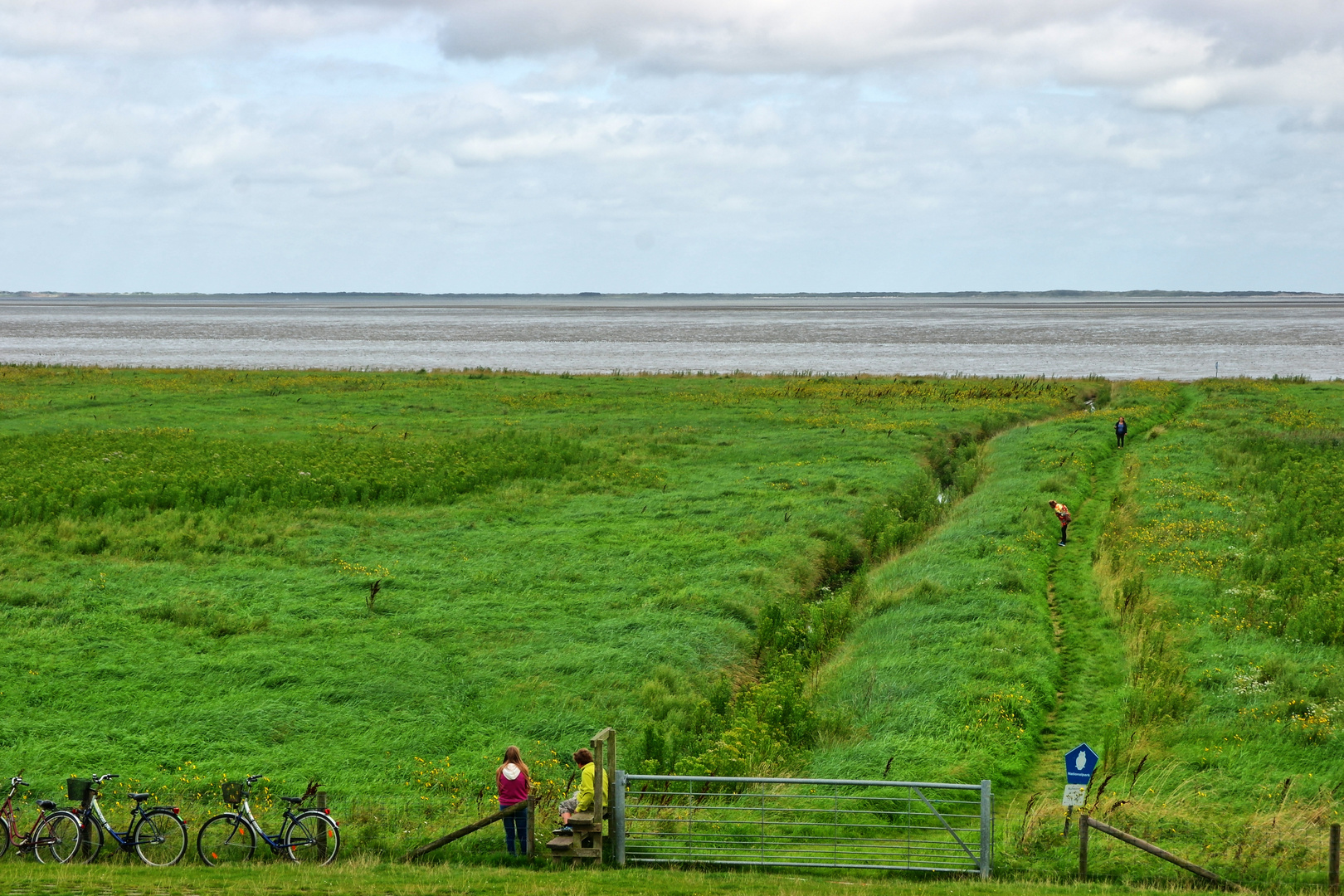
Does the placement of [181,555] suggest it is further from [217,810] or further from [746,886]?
[746,886]

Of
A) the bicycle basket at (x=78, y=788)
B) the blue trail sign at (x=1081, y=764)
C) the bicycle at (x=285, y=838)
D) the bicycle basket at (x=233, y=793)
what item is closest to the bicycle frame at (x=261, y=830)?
the bicycle at (x=285, y=838)

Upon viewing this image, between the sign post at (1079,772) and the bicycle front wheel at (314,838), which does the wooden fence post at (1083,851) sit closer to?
the sign post at (1079,772)

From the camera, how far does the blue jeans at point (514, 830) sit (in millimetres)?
16359

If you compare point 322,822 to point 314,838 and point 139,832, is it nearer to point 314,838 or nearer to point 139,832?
point 314,838

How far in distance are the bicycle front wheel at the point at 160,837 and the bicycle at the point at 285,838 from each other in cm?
28

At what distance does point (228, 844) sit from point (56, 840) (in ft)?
8.18

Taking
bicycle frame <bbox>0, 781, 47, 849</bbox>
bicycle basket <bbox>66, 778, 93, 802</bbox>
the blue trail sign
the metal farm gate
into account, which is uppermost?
the blue trail sign

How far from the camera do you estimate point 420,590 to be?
29422 mm

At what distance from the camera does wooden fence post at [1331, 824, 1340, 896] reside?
46.1 ft

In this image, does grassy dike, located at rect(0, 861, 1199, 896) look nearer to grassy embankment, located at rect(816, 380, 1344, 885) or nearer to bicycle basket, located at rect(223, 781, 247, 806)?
bicycle basket, located at rect(223, 781, 247, 806)

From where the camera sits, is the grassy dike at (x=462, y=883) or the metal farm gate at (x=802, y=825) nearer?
the grassy dike at (x=462, y=883)

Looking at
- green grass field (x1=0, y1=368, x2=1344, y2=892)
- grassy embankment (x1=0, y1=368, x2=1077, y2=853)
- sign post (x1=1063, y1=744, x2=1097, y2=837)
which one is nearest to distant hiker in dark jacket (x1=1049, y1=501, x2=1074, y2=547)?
green grass field (x1=0, y1=368, x2=1344, y2=892)

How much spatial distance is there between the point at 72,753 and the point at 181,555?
1357 centimetres

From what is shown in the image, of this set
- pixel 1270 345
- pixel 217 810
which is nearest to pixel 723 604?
pixel 217 810
